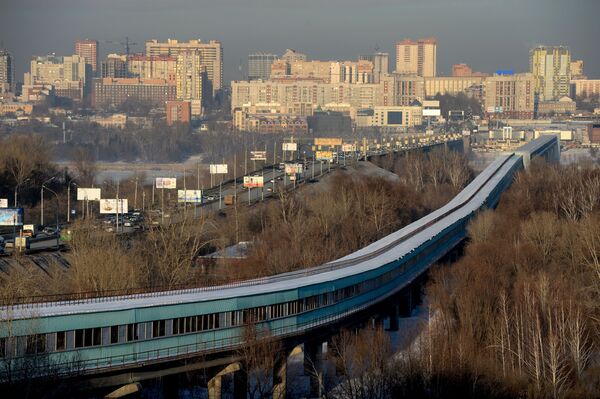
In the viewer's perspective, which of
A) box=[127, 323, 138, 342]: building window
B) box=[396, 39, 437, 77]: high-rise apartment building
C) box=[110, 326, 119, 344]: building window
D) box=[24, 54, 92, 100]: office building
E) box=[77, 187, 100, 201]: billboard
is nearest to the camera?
box=[110, 326, 119, 344]: building window

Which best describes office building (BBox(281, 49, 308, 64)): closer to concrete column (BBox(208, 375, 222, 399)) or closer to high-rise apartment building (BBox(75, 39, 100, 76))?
high-rise apartment building (BBox(75, 39, 100, 76))

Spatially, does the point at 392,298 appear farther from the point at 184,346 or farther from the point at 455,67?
the point at 455,67

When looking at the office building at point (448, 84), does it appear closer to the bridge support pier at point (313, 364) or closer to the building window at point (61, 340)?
the bridge support pier at point (313, 364)

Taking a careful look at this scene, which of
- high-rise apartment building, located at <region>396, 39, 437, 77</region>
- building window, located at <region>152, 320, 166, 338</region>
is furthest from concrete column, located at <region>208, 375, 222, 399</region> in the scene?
high-rise apartment building, located at <region>396, 39, 437, 77</region>

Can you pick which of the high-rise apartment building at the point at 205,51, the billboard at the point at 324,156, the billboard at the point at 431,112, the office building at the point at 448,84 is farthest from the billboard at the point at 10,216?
the high-rise apartment building at the point at 205,51

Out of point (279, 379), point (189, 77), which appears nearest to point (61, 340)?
point (279, 379)

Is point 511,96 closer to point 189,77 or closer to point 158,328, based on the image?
point 189,77

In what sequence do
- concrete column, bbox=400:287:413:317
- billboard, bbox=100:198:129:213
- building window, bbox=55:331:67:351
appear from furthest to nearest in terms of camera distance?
billboard, bbox=100:198:129:213, concrete column, bbox=400:287:413:317, building window, bbox=55:331:67:351
